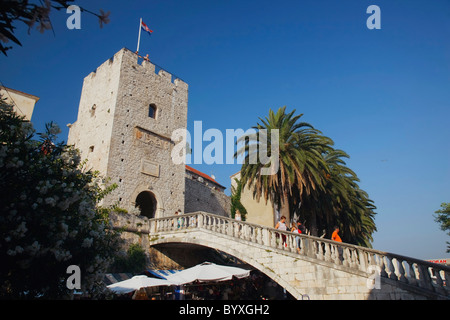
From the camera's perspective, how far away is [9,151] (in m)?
4.88

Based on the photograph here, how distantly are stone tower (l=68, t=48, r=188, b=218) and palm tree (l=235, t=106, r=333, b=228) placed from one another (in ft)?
18.9

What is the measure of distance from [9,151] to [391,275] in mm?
9993

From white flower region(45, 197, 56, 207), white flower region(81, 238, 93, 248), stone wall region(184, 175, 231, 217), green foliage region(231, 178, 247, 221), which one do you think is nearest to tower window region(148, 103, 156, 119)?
stone wall region(184, 175, 231, 217)

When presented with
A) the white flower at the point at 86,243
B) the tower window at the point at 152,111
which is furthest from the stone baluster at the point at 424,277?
the tower window at the point at 152,111

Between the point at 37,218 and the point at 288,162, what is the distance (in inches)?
519

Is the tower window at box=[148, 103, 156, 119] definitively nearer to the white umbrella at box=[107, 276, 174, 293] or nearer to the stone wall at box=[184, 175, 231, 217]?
the stone wall at box=[184, 175, 231, 217]

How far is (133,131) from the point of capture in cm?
1972

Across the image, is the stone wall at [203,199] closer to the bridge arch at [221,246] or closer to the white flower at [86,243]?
the bridge arch at [221,246]

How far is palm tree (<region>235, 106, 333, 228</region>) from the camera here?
16.6 meters

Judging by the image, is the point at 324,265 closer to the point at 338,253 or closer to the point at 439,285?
the point at 338,253

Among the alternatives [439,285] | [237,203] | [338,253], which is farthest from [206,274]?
[237,203]
